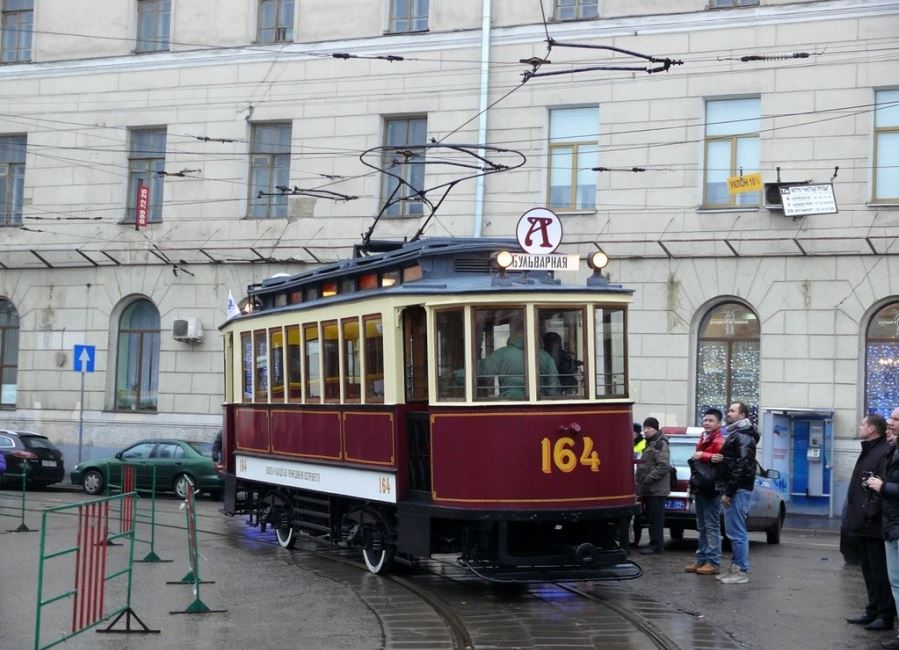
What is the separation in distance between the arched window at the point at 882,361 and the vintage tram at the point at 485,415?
40.2ft

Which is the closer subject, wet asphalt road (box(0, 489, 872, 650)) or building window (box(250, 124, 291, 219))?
wet asphalt road (box(0, 489, 872, 650))

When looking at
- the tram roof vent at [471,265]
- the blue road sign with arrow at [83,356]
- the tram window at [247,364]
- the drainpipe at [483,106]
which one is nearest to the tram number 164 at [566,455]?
the tram roof vent at [471,265]

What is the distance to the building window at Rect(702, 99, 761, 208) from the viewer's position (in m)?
25.3

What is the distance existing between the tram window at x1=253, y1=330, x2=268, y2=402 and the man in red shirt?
5.46m

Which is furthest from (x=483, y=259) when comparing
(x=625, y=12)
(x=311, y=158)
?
(x=311, y=158)

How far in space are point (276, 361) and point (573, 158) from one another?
38.6ft

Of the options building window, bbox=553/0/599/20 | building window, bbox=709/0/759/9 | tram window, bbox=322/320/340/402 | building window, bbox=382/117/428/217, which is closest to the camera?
tram window, bbox=322/320/340/402

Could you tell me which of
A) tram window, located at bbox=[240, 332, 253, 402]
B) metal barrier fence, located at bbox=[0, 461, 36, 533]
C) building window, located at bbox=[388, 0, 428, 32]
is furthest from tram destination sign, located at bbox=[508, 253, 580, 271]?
building window, located at bbox=[388, 0, 428, 32]

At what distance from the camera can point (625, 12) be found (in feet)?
86.7

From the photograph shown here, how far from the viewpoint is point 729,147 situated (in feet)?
83.7

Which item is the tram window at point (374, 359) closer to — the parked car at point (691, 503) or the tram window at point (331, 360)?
the tram window at point (331, 360)

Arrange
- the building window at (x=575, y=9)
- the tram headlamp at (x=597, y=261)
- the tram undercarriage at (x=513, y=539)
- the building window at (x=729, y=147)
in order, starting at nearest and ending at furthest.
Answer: the tram undercarriage at (x=513, y=539), the tram headlamp at (x=597, y=261), the building window at (x=729, y=147), the building window at (x=575, y=9)

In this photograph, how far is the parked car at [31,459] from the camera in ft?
87.0

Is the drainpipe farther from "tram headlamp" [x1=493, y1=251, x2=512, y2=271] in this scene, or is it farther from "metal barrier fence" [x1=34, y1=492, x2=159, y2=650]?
"metal barrier fence" [x1=34, y1=492, x2=159, y2=650]
